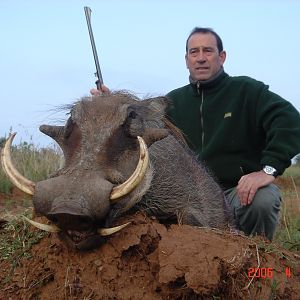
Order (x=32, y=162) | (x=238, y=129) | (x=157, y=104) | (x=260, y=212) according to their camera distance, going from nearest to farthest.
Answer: (x=157, y=104)
(x=260, y=212)
(x=238, y=129)
(x=32, y=162)

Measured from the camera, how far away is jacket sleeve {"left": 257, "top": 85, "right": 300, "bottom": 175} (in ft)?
15.5


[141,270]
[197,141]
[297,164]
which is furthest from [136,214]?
[297,164]

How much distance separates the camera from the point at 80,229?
2.71 m

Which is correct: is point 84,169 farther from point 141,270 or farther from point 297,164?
point 297,164

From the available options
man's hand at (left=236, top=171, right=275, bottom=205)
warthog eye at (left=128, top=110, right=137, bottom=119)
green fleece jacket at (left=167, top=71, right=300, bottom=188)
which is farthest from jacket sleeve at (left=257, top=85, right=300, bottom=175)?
warthog eye at (left=128, top=110, right=137, bottom=119)

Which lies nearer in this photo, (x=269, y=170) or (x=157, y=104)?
(x=157, y=104)

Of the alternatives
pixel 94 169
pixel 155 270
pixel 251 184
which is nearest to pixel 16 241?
pixel 94 169

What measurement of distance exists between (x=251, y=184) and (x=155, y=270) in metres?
2.04

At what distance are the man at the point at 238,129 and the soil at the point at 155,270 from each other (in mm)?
1697

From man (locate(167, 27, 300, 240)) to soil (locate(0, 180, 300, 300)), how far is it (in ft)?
5.57

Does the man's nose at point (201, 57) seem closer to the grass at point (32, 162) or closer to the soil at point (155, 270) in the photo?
the soil at point (155, 270)

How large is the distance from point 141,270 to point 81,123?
1073 millimetres

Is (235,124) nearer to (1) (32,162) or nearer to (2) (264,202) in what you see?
(2) (264,202)

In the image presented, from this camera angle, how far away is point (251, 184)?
465 centimetres
